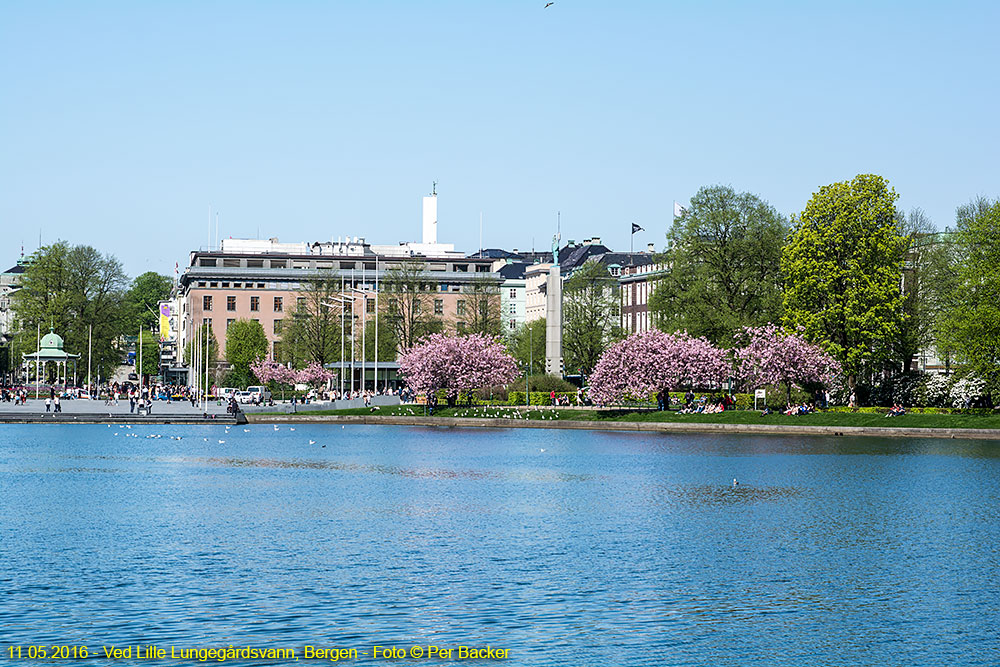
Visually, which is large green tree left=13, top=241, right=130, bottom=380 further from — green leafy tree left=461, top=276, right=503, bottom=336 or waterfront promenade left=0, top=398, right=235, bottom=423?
green leafy tree left=461, top=276, right=503, bottom=336

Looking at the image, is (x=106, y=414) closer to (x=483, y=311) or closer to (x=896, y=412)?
(x=483, y=311)

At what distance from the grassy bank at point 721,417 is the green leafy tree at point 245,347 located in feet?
194

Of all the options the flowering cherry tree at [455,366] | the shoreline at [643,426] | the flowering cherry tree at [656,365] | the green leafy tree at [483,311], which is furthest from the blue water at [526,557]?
the green leafy tree at [483,311]

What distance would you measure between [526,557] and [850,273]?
62.6m

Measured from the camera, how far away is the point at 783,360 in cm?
9669

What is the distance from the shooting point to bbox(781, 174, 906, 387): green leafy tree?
95562mm

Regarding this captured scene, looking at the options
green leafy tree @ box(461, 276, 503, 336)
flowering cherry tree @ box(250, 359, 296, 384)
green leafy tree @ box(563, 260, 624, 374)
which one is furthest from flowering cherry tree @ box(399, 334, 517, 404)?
flowering cherry tree @ box(250, 359, 296, 384)

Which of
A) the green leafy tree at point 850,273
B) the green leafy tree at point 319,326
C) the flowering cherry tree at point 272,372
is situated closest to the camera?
the green leafy tree at point 850,273

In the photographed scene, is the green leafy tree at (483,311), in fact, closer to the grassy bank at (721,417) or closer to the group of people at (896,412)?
the grassy bank at (721,417)

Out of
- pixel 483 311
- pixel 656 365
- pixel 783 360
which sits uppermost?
pixel 483 311

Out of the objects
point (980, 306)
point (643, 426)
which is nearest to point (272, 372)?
point (643, 426)

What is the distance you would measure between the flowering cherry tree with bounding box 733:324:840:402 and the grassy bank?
296 cm

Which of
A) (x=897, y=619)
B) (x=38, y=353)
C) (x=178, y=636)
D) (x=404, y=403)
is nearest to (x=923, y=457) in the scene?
(x=897, y=619)

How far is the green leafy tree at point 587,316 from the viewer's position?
137000mm
